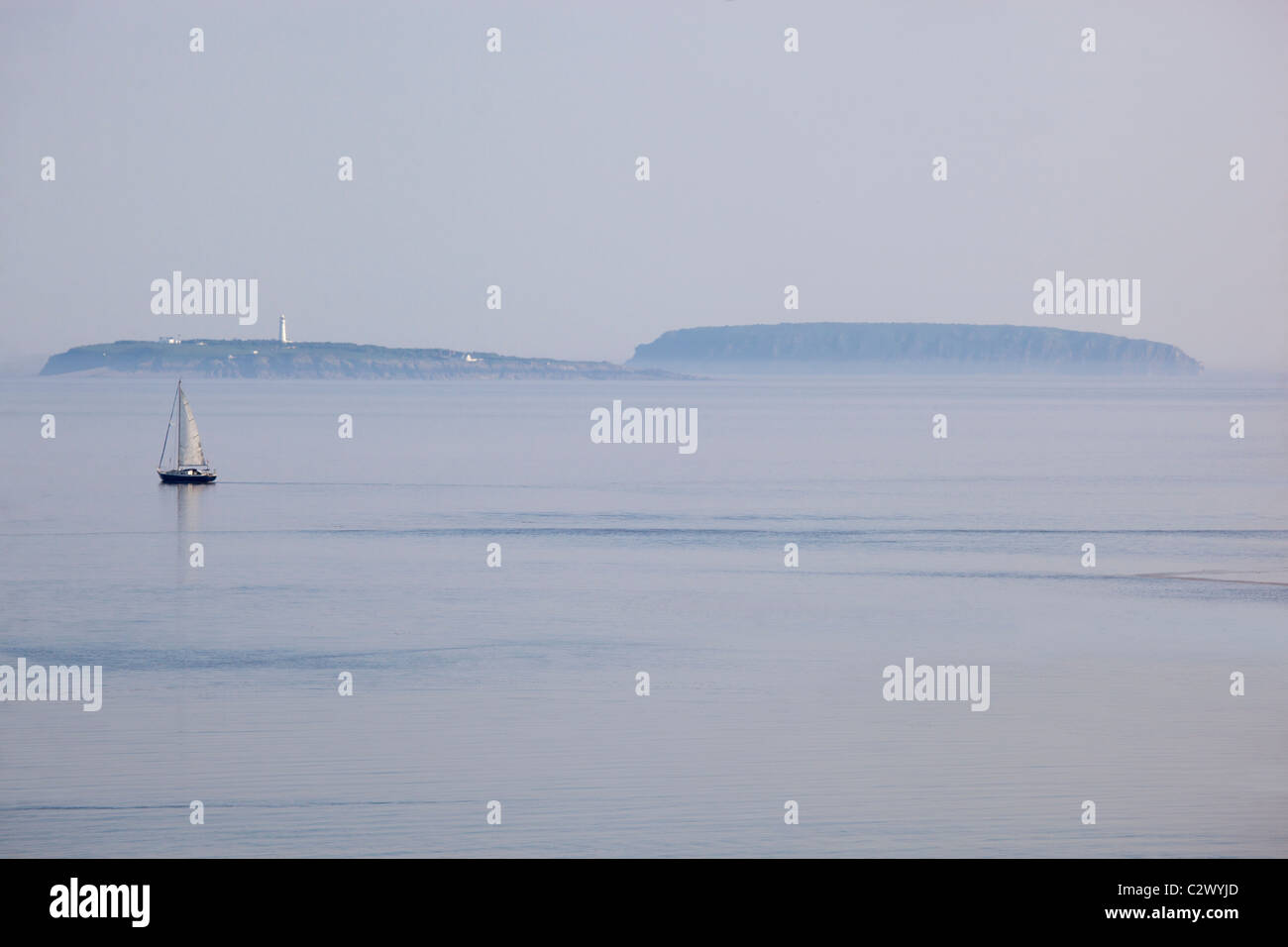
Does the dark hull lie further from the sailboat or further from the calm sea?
the calm sea

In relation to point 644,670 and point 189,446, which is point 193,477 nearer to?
point 189,446

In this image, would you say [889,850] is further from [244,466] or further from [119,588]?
[244,466]

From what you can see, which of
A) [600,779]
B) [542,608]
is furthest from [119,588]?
[600,779]

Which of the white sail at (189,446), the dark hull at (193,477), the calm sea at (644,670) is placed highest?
the white sail at (189,446)

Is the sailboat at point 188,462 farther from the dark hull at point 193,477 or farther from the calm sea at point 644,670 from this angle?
the calm sea at point 644,670

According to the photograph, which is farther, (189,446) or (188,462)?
(189,446)

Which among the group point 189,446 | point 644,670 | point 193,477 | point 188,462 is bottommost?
point 644,670

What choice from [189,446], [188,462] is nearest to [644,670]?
[188,462]

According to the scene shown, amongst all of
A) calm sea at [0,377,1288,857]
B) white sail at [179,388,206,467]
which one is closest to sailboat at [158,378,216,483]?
white sail at [179,388,206,467]

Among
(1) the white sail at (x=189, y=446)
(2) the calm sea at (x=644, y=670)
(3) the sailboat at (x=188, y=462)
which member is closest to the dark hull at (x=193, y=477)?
(3) the sailboat at (x=188, y=462)
